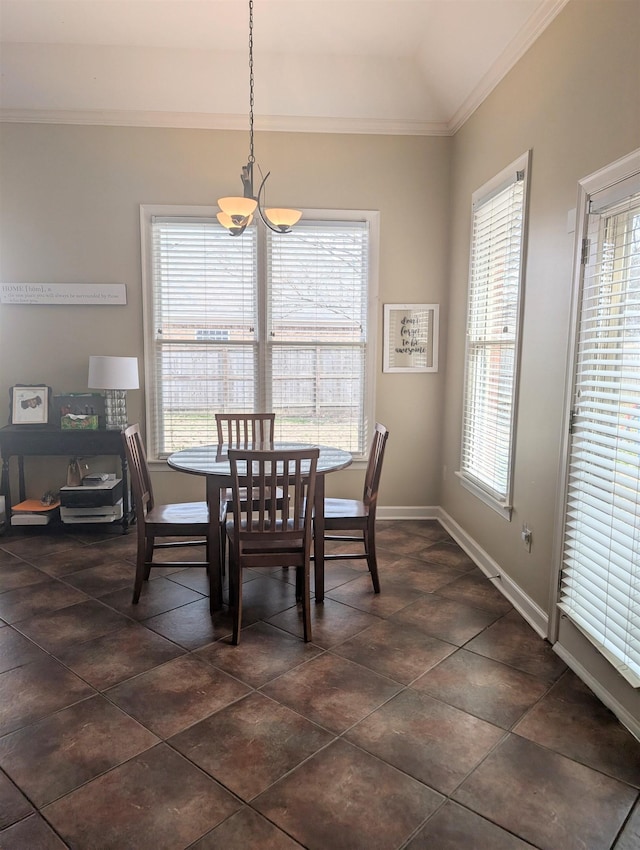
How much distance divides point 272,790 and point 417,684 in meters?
0.82

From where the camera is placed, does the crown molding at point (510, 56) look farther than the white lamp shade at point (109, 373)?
No

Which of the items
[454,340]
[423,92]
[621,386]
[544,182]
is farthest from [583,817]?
[423,92]

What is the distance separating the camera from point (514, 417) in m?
3.37

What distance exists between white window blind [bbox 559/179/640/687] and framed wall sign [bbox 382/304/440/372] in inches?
84.4

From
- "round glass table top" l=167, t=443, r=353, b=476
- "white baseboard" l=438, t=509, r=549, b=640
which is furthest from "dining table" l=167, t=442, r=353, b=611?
"white baseboard" l=438, t=509, r=549, b=640

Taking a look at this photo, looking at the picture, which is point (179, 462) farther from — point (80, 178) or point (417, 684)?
point (80, 178)

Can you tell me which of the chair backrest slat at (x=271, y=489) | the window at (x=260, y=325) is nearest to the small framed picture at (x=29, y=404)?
the window at (x=260, y=325)

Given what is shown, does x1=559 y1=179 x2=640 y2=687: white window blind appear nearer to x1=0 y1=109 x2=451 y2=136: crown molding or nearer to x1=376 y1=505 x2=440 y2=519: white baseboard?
x1=376 y1=505 x2=440 y2=519: white baseboard

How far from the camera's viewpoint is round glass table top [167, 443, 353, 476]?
10.2 feet

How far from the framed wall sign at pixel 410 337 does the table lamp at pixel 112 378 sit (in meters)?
1.90

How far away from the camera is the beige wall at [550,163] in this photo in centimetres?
236

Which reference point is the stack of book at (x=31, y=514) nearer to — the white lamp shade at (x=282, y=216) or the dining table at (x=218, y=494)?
the dining table at (x=218, y=494)

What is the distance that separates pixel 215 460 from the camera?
340 cm

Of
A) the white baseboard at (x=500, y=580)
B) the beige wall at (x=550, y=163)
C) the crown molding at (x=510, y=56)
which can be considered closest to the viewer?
the beige wall at (x=550, y=163)
